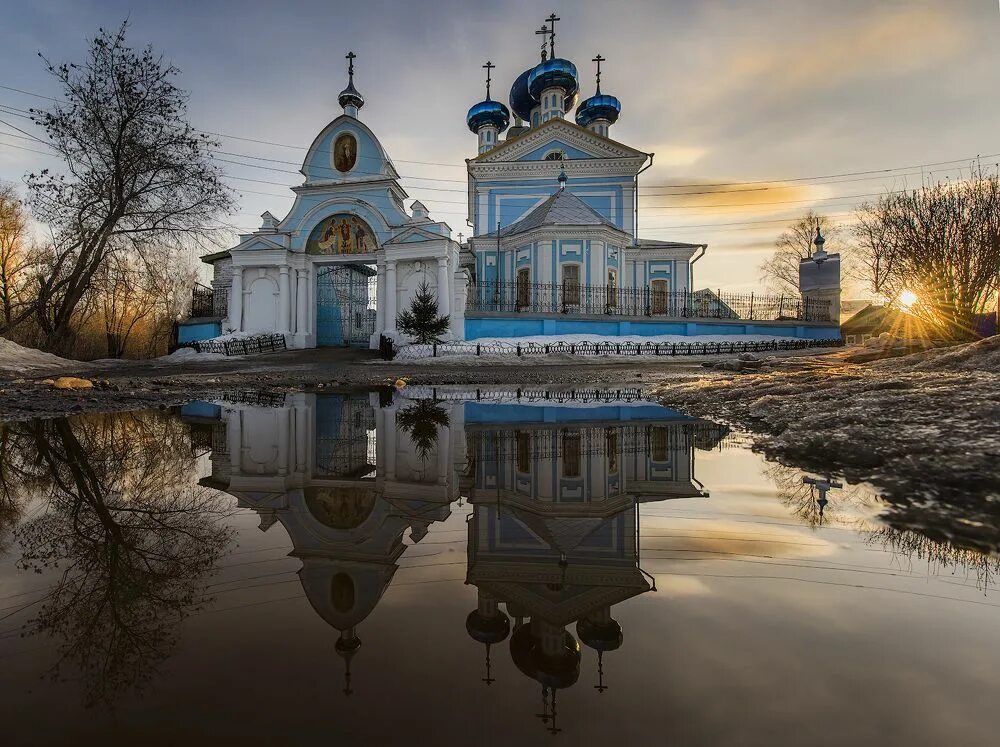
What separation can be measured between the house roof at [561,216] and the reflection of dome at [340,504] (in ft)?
78.0

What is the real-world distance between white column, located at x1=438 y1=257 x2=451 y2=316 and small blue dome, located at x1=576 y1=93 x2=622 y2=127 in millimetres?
20789

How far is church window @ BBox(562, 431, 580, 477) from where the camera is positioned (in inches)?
139

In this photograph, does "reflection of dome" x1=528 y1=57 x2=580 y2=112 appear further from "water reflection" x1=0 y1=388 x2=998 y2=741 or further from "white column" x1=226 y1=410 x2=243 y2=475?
"water reflection" x1=0 y1=388 x2=998 y2=741

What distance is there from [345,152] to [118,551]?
27.2 metres

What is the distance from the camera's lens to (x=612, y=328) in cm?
2344

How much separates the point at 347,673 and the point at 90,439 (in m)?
4.53

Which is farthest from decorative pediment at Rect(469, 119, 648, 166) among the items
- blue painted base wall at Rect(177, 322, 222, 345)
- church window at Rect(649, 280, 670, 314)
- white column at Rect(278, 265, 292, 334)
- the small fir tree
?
blue painted base wall at Rect(177, 322, 222, 345)

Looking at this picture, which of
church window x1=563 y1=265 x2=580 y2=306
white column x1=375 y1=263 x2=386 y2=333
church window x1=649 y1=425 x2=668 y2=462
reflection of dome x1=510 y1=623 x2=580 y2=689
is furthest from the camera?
church window x1=563 y1=265 x2=580 y2=306

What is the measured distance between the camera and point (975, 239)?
12859 millimetres

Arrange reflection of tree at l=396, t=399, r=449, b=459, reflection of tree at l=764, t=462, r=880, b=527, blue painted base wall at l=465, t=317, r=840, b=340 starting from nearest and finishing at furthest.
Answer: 1. reflection of tree at l=764, t=462, r=880, b=527
2. reflection of tree at l=396, t=399, r=449, b=459
3. blue painted base wall at l=465, t=317, r=840, b=340

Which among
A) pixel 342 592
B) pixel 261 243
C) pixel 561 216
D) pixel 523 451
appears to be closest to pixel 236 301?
pixel 261 243

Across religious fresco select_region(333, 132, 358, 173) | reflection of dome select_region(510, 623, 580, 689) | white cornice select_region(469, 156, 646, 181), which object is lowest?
reflection of dome select_region(510, 623, 580, 689)

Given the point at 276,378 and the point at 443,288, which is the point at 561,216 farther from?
the point at 276,378

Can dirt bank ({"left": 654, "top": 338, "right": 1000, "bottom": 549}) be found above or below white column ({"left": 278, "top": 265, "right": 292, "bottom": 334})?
below
